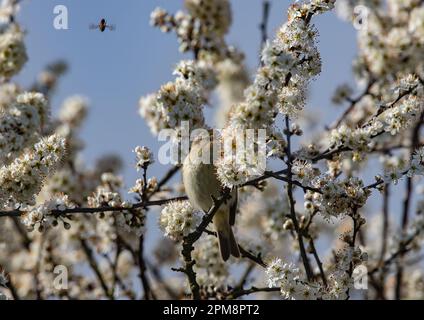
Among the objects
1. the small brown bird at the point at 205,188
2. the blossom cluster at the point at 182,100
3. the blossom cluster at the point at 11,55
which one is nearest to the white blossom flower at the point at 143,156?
the blossom cluster at the point at 182,100

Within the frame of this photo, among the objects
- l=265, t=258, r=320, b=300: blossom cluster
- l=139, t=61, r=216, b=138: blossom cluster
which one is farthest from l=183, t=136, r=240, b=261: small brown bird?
l=265, t=258, r=320, b=300: blossom cluster

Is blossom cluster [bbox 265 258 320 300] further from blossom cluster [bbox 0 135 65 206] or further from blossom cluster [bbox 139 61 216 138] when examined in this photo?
blossom cluster [bbox 0 135 65 206]

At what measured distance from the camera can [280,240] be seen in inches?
280

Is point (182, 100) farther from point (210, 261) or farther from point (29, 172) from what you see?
point (210, 261)

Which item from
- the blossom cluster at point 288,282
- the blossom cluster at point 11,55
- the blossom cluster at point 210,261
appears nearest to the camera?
the blossom cluster at point 288,282

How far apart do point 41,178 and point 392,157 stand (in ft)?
12.1

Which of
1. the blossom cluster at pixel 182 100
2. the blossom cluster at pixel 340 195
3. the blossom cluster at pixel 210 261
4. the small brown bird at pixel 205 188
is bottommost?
the blossom cluster at pixel 340 195

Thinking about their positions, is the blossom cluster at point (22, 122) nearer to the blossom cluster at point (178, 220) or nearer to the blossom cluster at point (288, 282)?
the blossom cluster at point (178, 220)

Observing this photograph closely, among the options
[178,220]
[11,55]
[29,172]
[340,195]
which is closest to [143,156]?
[178,220]

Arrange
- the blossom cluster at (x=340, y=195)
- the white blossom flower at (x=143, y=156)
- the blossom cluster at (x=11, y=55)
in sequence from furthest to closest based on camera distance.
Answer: the blossom cluster at (x=11, y=55) < the white blossom flower at (x=143, y=156) < the blossom cluster at (x=340, y=195)

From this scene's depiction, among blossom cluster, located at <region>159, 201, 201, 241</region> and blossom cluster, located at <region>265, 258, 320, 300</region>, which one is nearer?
blossom cluster, located at <region>265, 258, 320, 300</region>

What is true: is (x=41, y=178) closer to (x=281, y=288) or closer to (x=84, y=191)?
(x=281, y=288)

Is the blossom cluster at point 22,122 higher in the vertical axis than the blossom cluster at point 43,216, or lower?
higher
